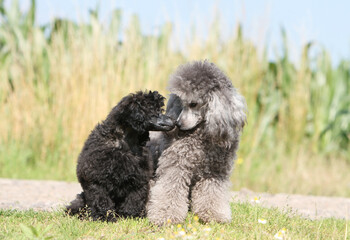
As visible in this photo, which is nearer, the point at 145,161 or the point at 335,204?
the point at 145,161

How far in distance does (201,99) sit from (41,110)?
5.85 m

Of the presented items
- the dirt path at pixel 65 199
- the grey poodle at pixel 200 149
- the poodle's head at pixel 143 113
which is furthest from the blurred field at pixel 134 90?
the poodle's head at pixel 143 113

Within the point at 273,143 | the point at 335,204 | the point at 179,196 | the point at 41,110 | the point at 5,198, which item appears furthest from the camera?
the point at 273,143

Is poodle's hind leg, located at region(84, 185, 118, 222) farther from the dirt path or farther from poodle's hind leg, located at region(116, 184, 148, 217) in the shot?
the dirt path

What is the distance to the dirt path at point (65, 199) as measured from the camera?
626cm

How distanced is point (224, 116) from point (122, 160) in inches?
43.3

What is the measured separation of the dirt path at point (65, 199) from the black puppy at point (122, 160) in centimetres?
132

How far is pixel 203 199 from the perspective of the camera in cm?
489

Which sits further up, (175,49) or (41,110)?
(175,49)

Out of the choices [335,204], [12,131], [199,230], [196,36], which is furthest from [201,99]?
[12,131]

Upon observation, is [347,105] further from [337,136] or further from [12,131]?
[12,131]

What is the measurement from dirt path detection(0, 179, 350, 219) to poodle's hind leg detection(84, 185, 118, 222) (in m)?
1.26

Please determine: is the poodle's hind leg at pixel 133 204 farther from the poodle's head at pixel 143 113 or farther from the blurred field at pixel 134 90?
the blurred field at pixel 134 90

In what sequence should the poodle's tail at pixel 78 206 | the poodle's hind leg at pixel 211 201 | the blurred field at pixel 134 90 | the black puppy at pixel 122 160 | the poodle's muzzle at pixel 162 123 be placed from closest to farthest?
1. the poodle's muzzle at pixel 162 123
2. the black puppy at pixel 122 160
3. the poodle's hind leg at pixel 211 201
4. the poodle's tail at pixel 78 206
5. the blurred field at pixel 134 90
